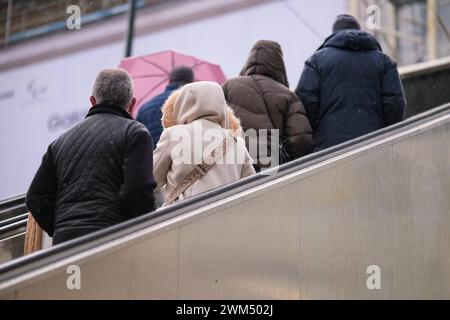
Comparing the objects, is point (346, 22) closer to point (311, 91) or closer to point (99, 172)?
point (311, 91)

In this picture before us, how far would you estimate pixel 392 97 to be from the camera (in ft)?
22.8

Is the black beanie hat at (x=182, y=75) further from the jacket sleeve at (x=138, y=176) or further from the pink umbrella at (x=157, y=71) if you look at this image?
the jacket sleeve at (x=138, y=176)

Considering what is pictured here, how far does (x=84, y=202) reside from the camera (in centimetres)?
499

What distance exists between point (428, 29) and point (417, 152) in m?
12.7

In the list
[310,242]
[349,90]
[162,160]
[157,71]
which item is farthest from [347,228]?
[157,71]

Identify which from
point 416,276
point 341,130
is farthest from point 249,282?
point 341,130

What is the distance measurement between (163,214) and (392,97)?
2610mm

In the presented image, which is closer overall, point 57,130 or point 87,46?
point 57,130

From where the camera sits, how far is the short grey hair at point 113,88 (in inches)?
209

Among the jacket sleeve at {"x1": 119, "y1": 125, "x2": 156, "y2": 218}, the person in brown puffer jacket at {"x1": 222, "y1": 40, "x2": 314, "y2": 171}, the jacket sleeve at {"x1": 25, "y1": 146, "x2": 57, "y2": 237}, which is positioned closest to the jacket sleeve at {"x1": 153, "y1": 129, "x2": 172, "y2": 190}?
the jacket sleeve at {"x1": 119, "y1": 125, "x2": 156, "y2": 218}

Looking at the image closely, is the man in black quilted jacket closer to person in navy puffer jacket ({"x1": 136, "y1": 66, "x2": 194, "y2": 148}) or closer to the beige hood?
the beige hood

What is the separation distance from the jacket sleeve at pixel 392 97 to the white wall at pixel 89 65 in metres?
7.09

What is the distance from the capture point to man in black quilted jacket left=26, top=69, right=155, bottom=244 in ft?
16.3

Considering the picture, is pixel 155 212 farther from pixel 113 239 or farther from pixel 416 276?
pixel 416 276
